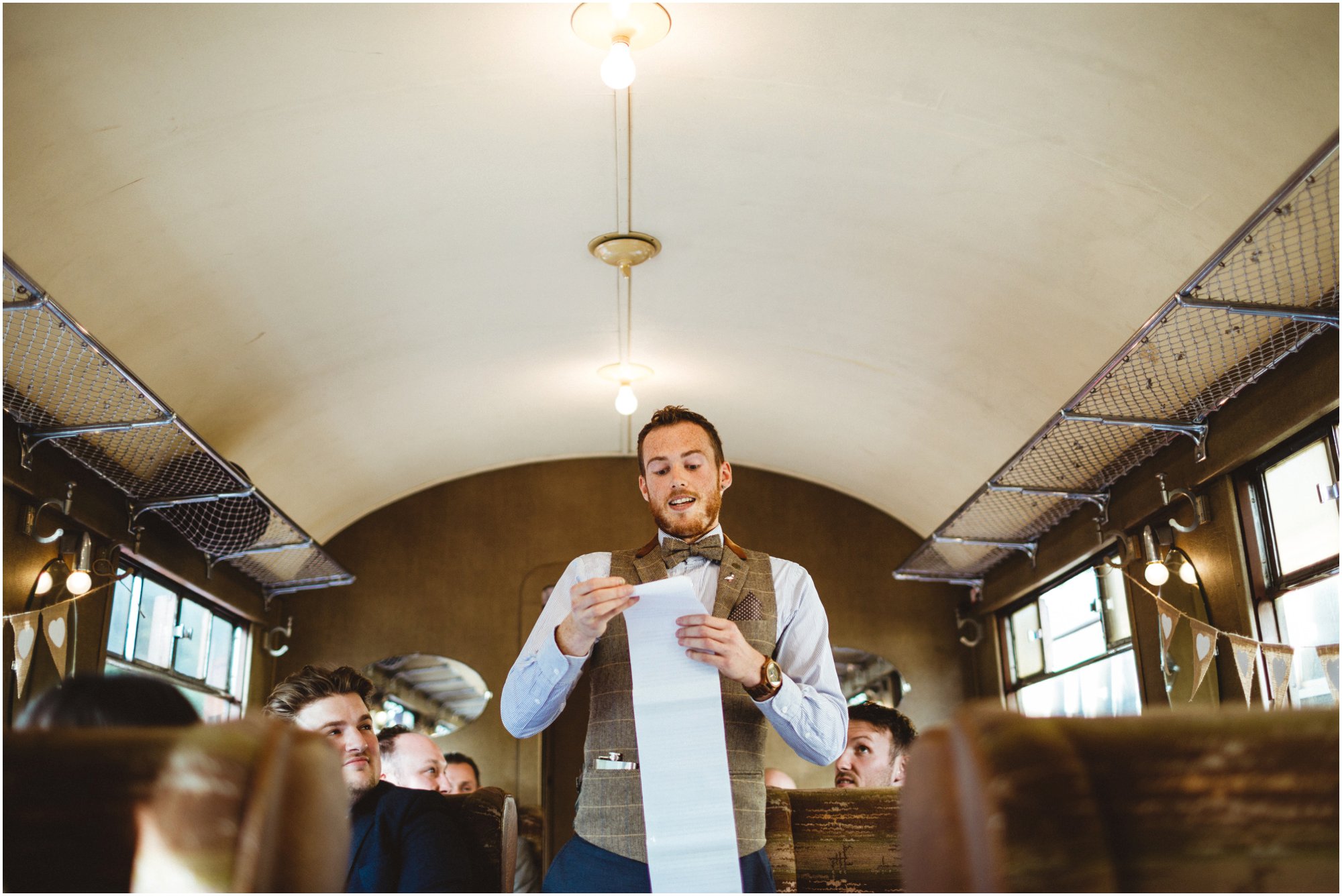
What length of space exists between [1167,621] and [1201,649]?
27 centimetres

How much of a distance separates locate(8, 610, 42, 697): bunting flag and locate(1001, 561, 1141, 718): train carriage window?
469 cm

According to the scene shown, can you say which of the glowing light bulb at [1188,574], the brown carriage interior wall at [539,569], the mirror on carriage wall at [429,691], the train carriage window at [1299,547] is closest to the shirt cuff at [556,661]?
the train carriage window at [1299,547]

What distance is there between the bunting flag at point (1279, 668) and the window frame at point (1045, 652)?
929 mm

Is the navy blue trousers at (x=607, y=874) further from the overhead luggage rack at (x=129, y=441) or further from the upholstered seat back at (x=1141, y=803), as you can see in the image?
the overhead luggage rack at (x=129, y=441)

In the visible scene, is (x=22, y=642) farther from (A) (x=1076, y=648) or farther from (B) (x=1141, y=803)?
(A) (x=1076, y=648)

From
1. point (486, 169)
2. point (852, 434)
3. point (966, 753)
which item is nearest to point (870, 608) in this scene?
point (852, 434)

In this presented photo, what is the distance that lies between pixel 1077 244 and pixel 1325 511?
1.26 metres

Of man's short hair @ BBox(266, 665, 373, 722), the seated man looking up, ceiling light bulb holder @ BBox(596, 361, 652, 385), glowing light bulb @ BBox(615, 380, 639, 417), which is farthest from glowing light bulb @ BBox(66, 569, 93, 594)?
ceiling light bulb holder @ BBox(596, 361, 652, 385)

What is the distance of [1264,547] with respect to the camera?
13.8 feet

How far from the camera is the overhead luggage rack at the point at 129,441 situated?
10.8ft

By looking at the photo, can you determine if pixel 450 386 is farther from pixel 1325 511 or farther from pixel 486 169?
pixel 1325 511

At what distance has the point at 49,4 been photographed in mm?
2738

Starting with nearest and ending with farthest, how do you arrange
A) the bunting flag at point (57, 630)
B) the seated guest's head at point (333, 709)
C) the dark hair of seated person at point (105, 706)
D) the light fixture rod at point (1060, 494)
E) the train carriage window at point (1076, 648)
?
1. the dark hair of seated person at point (105, 706)
2. the seated guest's head at point (333, 709)
3. the bunting flag at point (57, 630)
4. the light fixture rod at point (1060, 494)
5. the train carriage window at point (1076, 648)

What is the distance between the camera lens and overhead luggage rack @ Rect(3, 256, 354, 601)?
10.8ft
